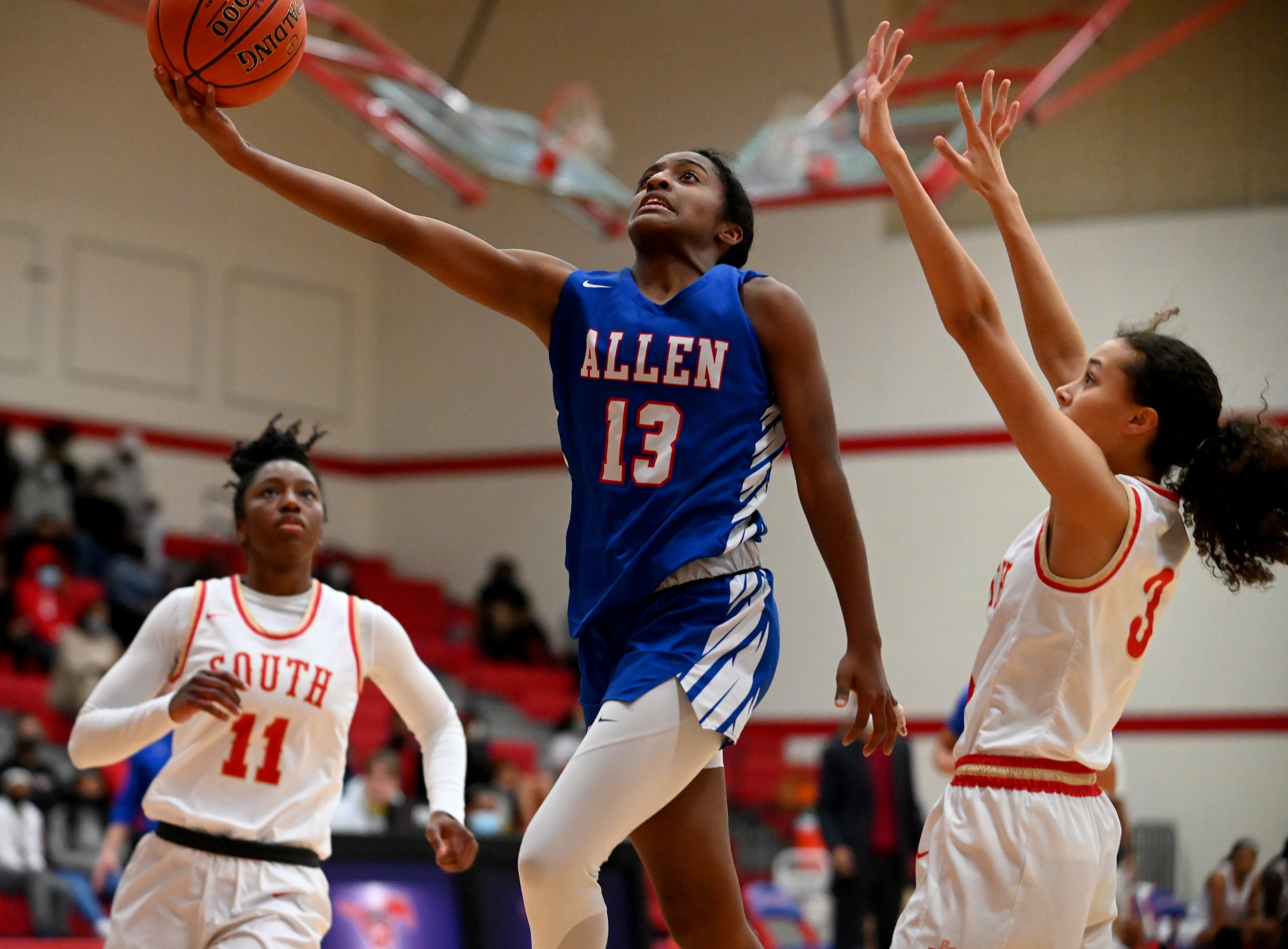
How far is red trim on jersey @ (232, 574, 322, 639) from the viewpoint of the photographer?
3889mm

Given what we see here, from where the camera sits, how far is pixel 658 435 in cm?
289

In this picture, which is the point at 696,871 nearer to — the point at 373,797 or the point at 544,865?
the point at 544,865

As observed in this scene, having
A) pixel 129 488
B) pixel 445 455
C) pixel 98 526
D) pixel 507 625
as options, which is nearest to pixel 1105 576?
pixel 98 526

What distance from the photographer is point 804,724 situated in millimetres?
14344

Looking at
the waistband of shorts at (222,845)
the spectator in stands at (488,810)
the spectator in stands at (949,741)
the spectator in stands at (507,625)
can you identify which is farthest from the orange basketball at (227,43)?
the spectator in stands at (507,625)

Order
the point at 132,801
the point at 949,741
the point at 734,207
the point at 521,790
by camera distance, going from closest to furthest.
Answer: the point at 734,207 < the point at 949,741 < the point at 132,801 < the point at 521,790

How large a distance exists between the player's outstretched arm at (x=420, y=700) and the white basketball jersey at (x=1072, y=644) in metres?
1.55

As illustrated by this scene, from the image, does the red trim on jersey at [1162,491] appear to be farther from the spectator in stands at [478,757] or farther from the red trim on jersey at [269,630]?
the spectator in stands at [478,757]

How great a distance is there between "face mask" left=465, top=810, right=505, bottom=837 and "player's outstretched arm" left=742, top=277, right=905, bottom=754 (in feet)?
23.2

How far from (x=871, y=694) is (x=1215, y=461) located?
32.8 inches

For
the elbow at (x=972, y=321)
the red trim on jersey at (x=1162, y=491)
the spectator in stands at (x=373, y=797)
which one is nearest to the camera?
the elbow at (x=972, y=321)

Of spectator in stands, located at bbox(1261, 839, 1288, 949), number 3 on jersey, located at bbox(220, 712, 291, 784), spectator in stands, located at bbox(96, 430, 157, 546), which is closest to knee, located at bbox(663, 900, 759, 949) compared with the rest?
number 3 on jersey, located at bbox(220, 712, 291, 784)

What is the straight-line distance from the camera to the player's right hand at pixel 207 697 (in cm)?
351

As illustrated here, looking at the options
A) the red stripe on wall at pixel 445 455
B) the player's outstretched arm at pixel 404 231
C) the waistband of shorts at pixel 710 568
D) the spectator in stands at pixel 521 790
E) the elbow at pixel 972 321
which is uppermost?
the red stripe on wall at pixel 445 455
